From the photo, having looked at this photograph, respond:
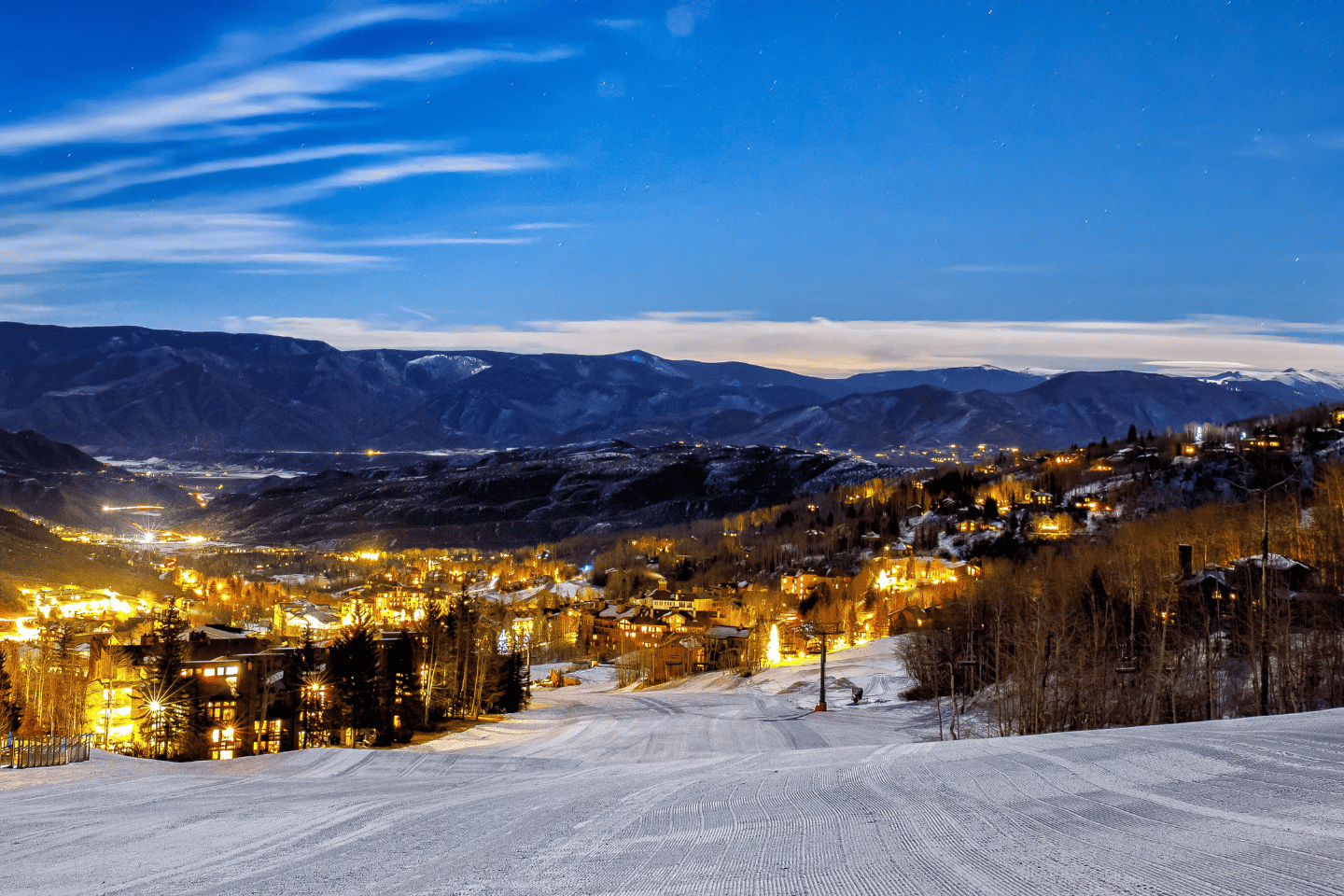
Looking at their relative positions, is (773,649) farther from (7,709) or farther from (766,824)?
(766,824)

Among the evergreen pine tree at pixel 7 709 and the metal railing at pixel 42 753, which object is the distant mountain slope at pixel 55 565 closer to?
the evergreen pine tree at pixel 7 709

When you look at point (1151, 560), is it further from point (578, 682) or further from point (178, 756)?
point (178, 756)

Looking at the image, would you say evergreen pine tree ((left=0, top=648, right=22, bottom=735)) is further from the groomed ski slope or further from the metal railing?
the groomed ski slope

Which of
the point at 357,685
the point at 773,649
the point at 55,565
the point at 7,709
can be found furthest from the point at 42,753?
the point at 55,565

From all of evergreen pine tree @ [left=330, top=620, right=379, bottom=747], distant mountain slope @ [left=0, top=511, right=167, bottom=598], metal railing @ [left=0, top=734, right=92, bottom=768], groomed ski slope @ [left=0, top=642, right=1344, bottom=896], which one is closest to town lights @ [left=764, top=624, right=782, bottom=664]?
evergreen pine tree @ [left=330, top=620, right=379, bottom=747]

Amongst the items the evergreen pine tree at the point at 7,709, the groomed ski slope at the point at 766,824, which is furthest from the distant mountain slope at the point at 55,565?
the groomed ski slope at the point at 766,824

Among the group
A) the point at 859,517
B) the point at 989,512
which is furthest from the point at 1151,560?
the point at 859,517
